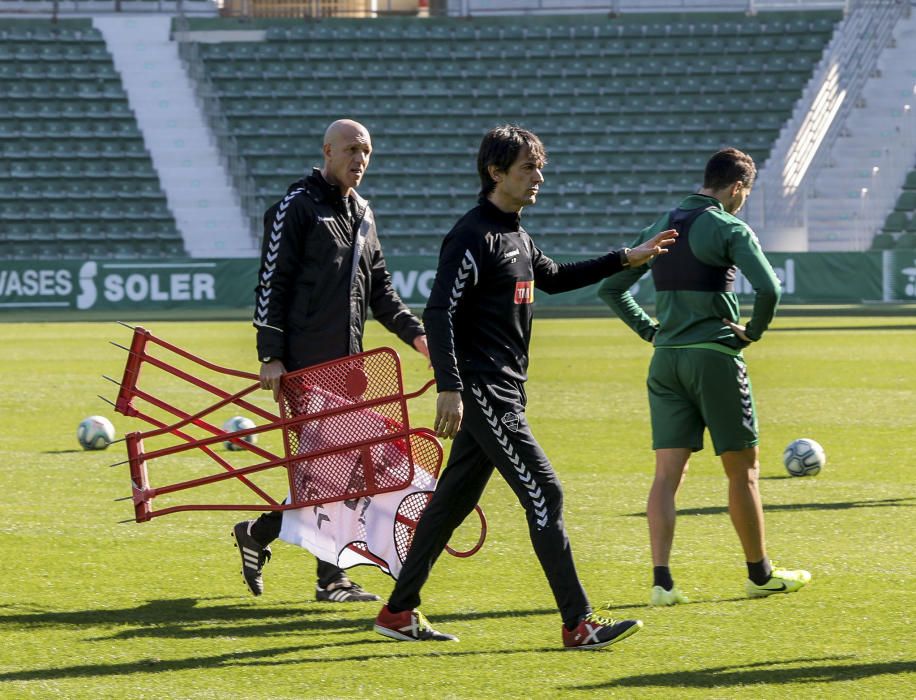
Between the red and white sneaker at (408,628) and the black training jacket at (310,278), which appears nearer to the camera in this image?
the red and white sneaker at (408,628)

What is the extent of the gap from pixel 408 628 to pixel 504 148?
1857 mm

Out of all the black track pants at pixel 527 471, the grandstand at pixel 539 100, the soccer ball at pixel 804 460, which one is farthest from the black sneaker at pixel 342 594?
the grandstand at pixel 539 100

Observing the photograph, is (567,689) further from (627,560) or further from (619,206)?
(619,206)

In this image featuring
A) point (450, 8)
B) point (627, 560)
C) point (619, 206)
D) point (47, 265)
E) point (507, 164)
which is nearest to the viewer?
point (507, 164)

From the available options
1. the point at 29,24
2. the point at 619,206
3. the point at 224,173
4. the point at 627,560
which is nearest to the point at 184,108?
the point at 224,173

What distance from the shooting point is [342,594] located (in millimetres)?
6781

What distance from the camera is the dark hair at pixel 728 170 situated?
6605mm

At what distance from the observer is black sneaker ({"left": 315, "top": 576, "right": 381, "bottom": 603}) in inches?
267

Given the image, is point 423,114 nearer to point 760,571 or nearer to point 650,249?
point 760,571

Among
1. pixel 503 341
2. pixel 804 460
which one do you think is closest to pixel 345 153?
pixel 503 341

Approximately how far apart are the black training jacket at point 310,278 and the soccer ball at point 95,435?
6020 millimetres

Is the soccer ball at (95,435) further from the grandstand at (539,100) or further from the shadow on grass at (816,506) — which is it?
the grandstand at (539,100)

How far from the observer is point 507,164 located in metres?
5.66

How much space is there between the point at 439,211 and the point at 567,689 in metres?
33.3
